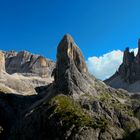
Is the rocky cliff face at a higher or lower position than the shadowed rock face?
lower

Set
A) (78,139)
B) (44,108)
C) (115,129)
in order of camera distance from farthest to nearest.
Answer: (44,108)
(115,129)
(78,139)

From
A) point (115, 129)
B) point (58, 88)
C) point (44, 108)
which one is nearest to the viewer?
point (115, 129)

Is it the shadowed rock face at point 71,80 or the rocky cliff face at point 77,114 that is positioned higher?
the shadowed rock face at point 71,80

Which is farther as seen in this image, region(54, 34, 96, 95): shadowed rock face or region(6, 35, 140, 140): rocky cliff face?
region(54, 34, 96, 95): shadowed rock face

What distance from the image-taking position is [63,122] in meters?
152

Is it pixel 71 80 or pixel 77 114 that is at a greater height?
pixel 71 80

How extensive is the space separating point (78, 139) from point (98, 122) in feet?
51.0

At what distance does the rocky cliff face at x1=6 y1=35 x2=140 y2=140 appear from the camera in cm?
14650

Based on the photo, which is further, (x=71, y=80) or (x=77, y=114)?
(x=71, y=80)

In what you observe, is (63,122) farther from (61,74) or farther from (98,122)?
(61,74)

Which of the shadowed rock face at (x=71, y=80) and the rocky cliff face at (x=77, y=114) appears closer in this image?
the rocky cliff face at (x=77, y=114)

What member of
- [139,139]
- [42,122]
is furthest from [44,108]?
[139,139]

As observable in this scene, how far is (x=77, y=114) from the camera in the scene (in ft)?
516

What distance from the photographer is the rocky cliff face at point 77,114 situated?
5768 inches
